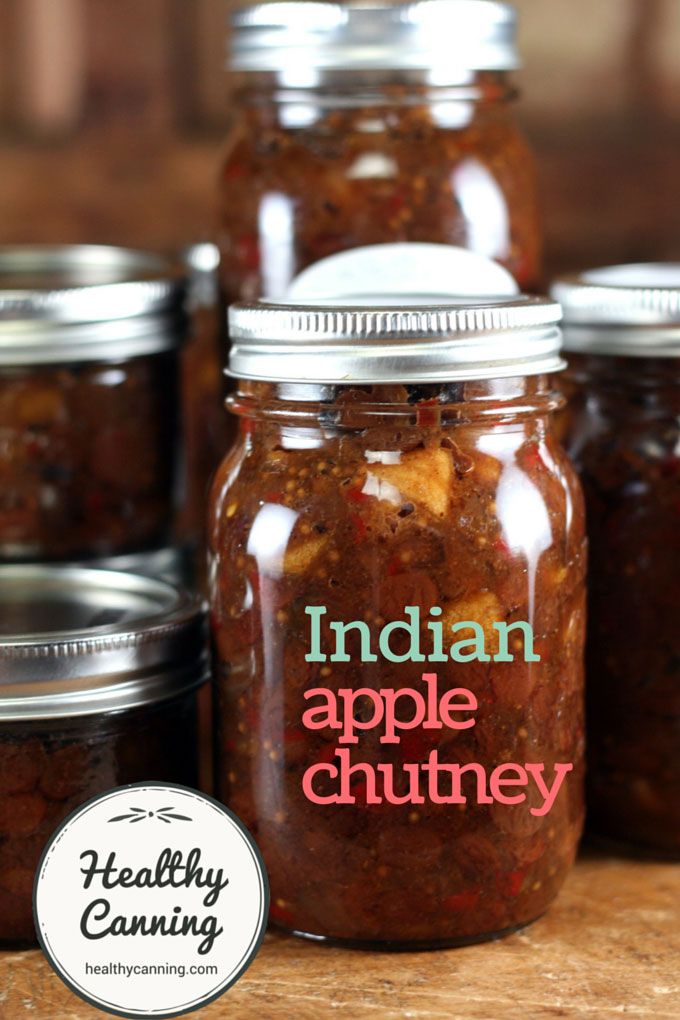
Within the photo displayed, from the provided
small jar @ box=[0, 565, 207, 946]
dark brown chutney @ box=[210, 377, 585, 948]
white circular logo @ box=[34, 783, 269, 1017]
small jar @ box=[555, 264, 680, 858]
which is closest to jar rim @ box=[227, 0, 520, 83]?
small jar @ box=[555, 264, 680, 858]

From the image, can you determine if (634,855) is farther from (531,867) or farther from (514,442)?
(514,442)

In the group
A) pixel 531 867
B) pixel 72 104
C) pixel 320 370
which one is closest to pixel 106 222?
pixel 72 104

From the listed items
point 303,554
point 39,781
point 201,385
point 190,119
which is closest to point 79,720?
point 39,781

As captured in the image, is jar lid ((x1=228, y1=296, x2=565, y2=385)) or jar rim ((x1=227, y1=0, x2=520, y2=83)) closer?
jar lid ((x1=228, y1=296, x2=565, y2=385))

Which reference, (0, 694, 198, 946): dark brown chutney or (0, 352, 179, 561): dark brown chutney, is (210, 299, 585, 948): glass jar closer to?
(0, 694, 198, 946): dark brown chutney

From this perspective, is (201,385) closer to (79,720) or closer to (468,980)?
(79,720)

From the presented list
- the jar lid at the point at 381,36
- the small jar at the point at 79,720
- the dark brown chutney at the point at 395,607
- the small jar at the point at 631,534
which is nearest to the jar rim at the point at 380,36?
the jar lid at the point at 381,36

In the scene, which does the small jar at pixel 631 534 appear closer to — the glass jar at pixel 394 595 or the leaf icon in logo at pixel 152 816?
the glass jar at pixel 394 595
